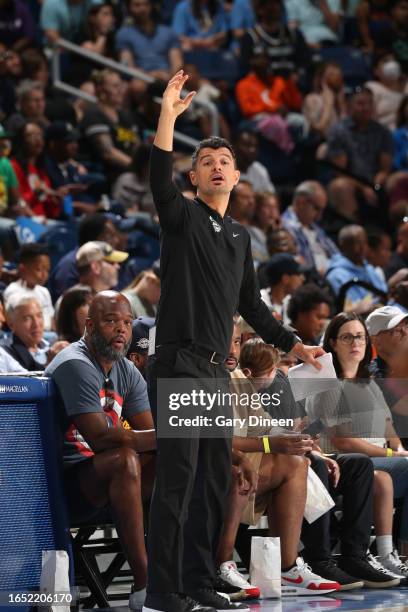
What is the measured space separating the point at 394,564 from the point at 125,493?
5.53 feet

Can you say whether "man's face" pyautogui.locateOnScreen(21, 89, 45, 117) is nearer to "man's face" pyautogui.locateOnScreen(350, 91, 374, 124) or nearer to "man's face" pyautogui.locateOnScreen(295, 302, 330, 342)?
"man's face" pyautogui.locateOnScreen(350, 91, 374, 124)

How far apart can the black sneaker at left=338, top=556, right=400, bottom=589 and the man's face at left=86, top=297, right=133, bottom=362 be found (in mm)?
1553

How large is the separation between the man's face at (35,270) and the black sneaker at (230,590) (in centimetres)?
313

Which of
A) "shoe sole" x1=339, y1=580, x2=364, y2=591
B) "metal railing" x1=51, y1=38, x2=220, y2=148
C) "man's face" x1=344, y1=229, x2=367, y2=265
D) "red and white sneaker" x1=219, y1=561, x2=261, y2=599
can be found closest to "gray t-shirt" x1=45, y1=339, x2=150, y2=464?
"red and white sneaker" x1=219, y1=561, x2=261, y2=599

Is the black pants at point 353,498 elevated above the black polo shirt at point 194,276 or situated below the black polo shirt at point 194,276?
below

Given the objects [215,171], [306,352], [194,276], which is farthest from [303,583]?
[215,171]

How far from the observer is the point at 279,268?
872 centimetres

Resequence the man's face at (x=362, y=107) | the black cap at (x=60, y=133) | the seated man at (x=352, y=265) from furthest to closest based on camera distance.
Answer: the man's face at (x=362, y=107), the black cap at (x=60, y=133), the seated man at (x=352, y=265)

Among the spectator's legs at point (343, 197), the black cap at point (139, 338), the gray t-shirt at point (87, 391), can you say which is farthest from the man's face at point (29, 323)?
the spectator's legs at point (343, 197)

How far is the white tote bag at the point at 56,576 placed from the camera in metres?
4.84

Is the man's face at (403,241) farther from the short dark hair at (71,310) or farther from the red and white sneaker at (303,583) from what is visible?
the red and white sneaker at (303,583)

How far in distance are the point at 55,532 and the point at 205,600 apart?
67cm

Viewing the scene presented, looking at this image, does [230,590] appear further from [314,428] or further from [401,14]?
[401,14]

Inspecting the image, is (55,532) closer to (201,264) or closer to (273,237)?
(201,264)
